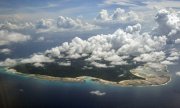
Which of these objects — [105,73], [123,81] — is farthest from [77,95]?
[123,81]

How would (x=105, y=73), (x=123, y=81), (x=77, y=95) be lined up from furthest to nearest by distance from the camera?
(x=123, y=81) → (x=105, y=73) → (x=77, y=95)

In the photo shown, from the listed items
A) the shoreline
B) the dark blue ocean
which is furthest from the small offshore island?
the dark blue ocean

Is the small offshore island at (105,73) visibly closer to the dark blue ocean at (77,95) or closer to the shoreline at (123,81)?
the shoreline at (123,81)

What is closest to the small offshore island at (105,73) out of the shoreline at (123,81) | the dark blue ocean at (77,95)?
A: the shoreline at (123,81)

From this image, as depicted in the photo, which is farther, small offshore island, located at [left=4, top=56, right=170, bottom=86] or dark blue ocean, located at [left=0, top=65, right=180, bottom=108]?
small offshore island, located at [left=4, top=56, right=170, bottom=86]

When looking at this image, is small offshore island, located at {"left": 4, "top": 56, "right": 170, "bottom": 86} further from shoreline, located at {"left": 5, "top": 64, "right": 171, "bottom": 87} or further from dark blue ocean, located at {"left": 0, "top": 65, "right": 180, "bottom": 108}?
dark blue ocean, located at {"left": 0, "top": 65, "right": 180, "bottom": 108}

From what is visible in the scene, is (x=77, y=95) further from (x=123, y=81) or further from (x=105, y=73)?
(x=123, y=81)
